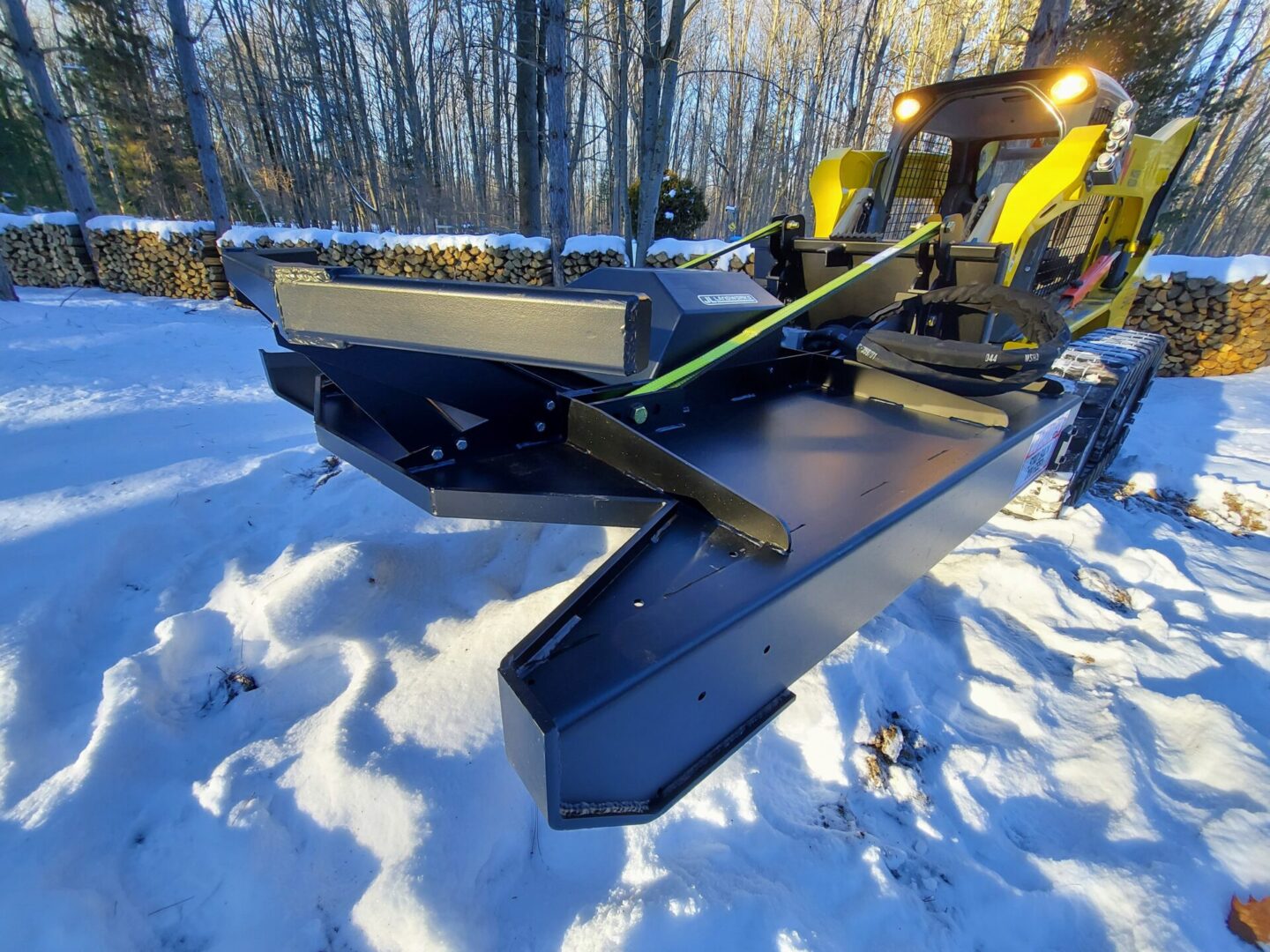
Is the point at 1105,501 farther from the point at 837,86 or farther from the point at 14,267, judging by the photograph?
the point at 837,86

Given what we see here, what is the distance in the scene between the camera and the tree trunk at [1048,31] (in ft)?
21.8

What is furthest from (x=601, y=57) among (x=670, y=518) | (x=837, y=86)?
(x=670, y=518)

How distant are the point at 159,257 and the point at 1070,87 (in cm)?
1370

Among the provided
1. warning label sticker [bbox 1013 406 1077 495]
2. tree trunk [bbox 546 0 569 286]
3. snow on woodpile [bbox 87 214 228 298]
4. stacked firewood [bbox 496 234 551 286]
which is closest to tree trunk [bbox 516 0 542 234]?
stacked firewood [bbox 496 234 551 286]

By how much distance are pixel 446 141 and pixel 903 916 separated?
94.9ft

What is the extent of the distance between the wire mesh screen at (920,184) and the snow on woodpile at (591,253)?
4.30m

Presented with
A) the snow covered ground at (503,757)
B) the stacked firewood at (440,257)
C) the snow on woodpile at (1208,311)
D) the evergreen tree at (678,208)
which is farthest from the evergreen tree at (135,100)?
the snow on woodpile at (1208,311)

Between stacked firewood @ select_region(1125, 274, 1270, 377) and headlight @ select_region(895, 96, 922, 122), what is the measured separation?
202 inches

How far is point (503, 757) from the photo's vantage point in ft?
4.76

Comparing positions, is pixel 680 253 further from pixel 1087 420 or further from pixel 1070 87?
pixel 1087 420

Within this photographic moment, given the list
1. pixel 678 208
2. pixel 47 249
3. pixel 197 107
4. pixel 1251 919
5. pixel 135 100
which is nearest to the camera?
pixel 1251 919

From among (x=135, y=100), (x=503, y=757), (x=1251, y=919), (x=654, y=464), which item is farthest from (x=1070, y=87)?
(x=135, y=100)

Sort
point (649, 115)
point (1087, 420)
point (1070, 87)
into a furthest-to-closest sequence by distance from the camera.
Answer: point (649, 115), point (1070, 87), point (1087, 420)

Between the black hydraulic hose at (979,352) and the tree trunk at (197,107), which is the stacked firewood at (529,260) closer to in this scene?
the tree trunk at (197,107)
